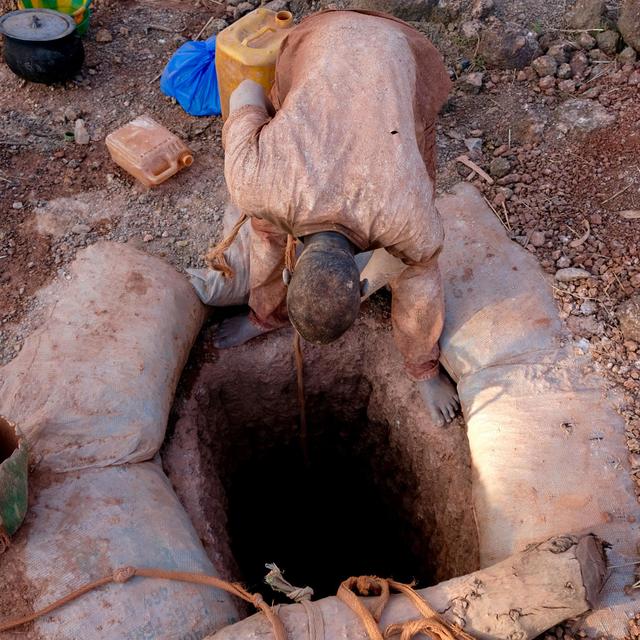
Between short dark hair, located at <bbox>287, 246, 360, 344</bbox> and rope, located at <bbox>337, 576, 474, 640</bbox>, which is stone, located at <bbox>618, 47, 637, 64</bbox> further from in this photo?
rope, located at <bbox>337, 576, 474, 640</bbox>

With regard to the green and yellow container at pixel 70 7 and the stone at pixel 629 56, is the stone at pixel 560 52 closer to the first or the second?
the stone at pixel 629 56

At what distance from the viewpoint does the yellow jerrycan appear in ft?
9.85

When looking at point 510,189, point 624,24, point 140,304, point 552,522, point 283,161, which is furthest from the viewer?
point 624,24

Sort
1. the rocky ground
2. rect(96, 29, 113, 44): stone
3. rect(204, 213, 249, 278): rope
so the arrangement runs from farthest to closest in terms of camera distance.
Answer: rect(96, 29, 113, 44): stone < the rocky ground < rect(204, 213, 249, 278): rope

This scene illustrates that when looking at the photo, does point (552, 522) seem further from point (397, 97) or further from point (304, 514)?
point (304, 514)

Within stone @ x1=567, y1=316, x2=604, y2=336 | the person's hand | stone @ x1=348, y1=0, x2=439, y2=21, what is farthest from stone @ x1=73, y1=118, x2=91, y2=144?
stone @ x1=567, y1=316, x2=604, y2=336

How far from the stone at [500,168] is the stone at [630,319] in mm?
980

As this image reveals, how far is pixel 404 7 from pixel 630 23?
4.19 ft

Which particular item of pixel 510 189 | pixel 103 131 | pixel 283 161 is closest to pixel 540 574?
pixel 283 161

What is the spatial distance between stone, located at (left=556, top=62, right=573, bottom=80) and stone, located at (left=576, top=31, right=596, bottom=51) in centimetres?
19

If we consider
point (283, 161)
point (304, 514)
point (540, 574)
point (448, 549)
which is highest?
point (283, 161)

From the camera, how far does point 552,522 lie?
2.27 m

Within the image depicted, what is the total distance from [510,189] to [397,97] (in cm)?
135

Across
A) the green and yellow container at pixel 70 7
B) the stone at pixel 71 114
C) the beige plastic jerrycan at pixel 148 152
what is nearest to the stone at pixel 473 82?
the beige plastic jerrycan at pixel 148 152
